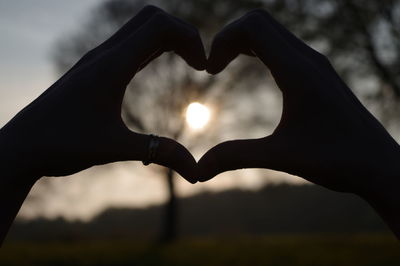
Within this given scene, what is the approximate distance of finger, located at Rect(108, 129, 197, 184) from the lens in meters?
2.08

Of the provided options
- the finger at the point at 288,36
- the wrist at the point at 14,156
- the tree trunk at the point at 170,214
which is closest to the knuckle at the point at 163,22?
the finger at the point at 288,36

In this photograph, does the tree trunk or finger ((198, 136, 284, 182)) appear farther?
the tree trunk

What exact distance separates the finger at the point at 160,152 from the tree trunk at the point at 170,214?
55.3ft

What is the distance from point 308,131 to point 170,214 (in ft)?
58.1

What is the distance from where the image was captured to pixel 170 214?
1938 cm

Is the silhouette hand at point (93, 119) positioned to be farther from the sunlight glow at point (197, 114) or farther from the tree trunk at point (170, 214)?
the tree trunk at point (170, 214)

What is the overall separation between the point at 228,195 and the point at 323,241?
9.51 m

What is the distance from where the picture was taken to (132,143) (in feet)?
6.87

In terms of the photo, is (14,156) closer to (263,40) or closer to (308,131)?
(263,40)

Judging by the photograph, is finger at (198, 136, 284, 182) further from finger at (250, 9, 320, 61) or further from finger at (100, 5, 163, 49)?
finger at (100, 5, 163, 49)

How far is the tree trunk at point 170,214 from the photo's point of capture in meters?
19.0

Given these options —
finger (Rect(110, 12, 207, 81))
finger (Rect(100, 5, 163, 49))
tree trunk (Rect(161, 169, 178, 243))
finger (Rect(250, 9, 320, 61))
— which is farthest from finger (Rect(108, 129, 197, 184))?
tree trunk (Rect(161, 169, 178, 243))

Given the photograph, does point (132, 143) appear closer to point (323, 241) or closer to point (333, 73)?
point (333, 73)

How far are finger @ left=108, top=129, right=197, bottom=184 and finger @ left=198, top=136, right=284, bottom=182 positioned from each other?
0.19 ft
